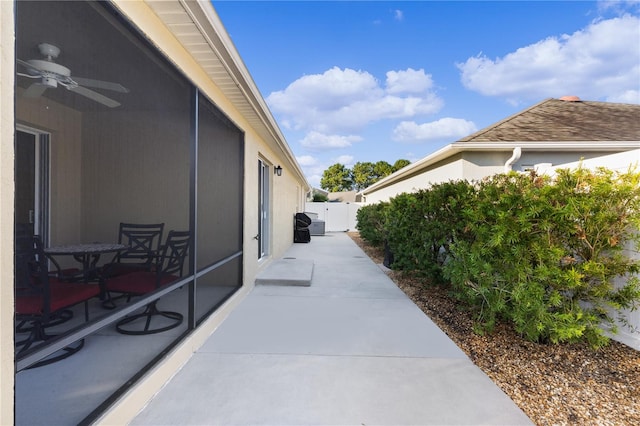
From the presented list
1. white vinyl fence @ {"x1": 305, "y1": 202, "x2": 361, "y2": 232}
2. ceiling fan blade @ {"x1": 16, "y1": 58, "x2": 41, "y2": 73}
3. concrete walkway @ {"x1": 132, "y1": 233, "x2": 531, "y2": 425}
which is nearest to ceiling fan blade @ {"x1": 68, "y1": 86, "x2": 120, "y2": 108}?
ceiling fan blade @ {"x1": 16, "y1": 58, "x2": 41, "y2": 73}

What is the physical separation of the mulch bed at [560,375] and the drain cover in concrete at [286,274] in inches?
109

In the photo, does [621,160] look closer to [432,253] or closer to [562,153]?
[432,253]

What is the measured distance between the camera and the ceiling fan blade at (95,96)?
303 cm

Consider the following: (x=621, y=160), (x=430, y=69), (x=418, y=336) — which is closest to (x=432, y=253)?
(x=418, y=336)

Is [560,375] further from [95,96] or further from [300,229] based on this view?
[300,229]

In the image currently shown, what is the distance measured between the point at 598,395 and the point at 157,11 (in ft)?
15.5

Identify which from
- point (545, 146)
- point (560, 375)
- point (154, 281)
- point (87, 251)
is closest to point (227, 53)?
point (154, 281)

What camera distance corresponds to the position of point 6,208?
130 cm

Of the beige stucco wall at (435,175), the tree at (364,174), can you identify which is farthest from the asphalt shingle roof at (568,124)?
the tree at (364,174)

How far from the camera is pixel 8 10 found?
1283 millimetres

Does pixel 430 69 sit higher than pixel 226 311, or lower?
higher

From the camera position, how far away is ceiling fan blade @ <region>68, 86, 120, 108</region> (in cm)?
303

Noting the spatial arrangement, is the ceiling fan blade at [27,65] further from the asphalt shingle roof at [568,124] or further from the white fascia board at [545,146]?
the asphalt shingle roof at [568,124]

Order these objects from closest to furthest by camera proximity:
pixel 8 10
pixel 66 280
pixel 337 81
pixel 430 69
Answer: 1. pixel 8 10
2. pixel 66 280
3. pixel 430 69
4. pixel 337 81
